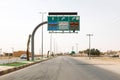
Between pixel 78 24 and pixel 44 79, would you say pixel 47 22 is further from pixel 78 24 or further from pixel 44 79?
pixel 44 79

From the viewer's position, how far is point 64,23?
5212 centimetres

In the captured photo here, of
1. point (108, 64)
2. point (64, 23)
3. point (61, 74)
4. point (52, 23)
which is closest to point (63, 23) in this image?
point (64, 23)

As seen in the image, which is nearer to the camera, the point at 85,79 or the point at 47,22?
the point at 85,79

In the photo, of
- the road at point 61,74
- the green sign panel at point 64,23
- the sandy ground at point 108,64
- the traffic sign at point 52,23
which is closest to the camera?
the road at point 61,74

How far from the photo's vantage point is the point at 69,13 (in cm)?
5147

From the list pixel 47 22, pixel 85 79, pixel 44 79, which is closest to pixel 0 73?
pixel 44 79

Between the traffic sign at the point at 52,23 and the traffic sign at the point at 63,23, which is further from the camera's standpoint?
the traffic sign at the point at 63,23

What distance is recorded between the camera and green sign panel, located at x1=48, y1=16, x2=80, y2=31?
5203 centimetres

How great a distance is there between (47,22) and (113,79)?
114 ft

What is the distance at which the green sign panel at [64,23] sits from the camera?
5203 cm

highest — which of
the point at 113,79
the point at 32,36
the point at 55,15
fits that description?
the point at 55,15

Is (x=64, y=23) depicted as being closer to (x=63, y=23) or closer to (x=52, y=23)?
(x=63, y=23)

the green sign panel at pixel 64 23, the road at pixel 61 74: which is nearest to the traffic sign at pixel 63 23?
the green sign panel at pixel 64 23

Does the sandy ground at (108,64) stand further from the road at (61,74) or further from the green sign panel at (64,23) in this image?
the green sign panel at (64,23)
